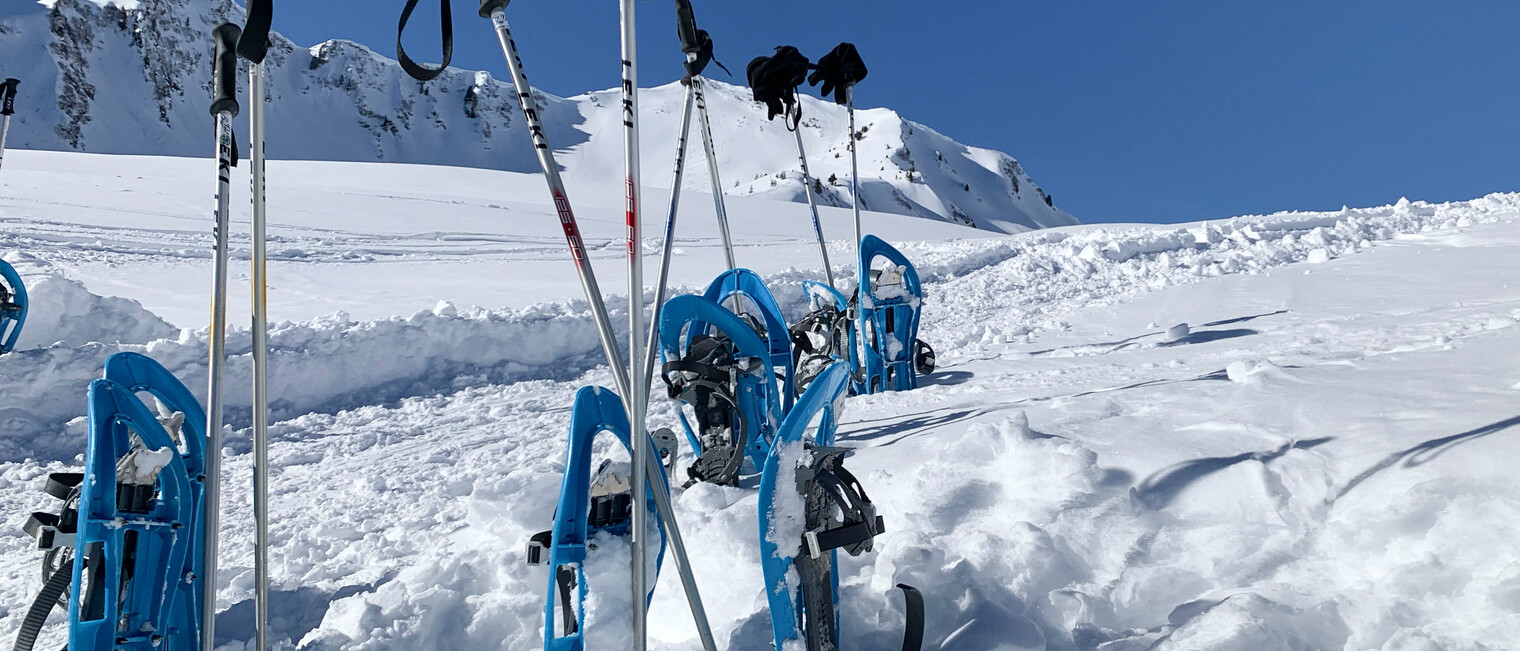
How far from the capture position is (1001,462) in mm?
3533

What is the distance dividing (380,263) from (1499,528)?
1462cm

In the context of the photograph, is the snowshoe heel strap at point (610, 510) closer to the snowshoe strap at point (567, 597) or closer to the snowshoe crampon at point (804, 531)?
the snowshoe strap at point (567, 597)

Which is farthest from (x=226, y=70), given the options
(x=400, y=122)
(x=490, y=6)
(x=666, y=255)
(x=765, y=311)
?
(x=400, y=122)

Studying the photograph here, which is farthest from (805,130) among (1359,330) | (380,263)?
(1359,330)

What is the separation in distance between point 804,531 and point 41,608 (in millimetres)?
2099

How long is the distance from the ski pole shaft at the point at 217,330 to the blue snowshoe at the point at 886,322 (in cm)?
442

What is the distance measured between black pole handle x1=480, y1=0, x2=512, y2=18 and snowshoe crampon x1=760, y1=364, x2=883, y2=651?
1.47 metres

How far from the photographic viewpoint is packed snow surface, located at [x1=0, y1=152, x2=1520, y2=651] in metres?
2.55

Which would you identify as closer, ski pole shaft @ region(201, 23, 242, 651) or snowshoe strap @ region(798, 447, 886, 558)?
snowshoe strap @ region(798, 447, 886, 558)

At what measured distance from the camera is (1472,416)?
3148 mm

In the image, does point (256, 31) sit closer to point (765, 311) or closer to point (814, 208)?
point (765, 311)

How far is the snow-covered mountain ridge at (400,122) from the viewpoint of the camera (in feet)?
273

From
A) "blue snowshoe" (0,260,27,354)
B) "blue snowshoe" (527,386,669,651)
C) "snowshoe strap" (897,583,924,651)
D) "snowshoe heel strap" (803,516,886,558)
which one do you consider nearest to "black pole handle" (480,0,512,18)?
"blue snowshoe" (527,386,669,651)

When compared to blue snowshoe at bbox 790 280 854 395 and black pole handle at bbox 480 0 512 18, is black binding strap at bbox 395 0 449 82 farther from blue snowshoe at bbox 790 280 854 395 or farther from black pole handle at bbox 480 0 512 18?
blue snowshoe at bbox 790 280 854 395
